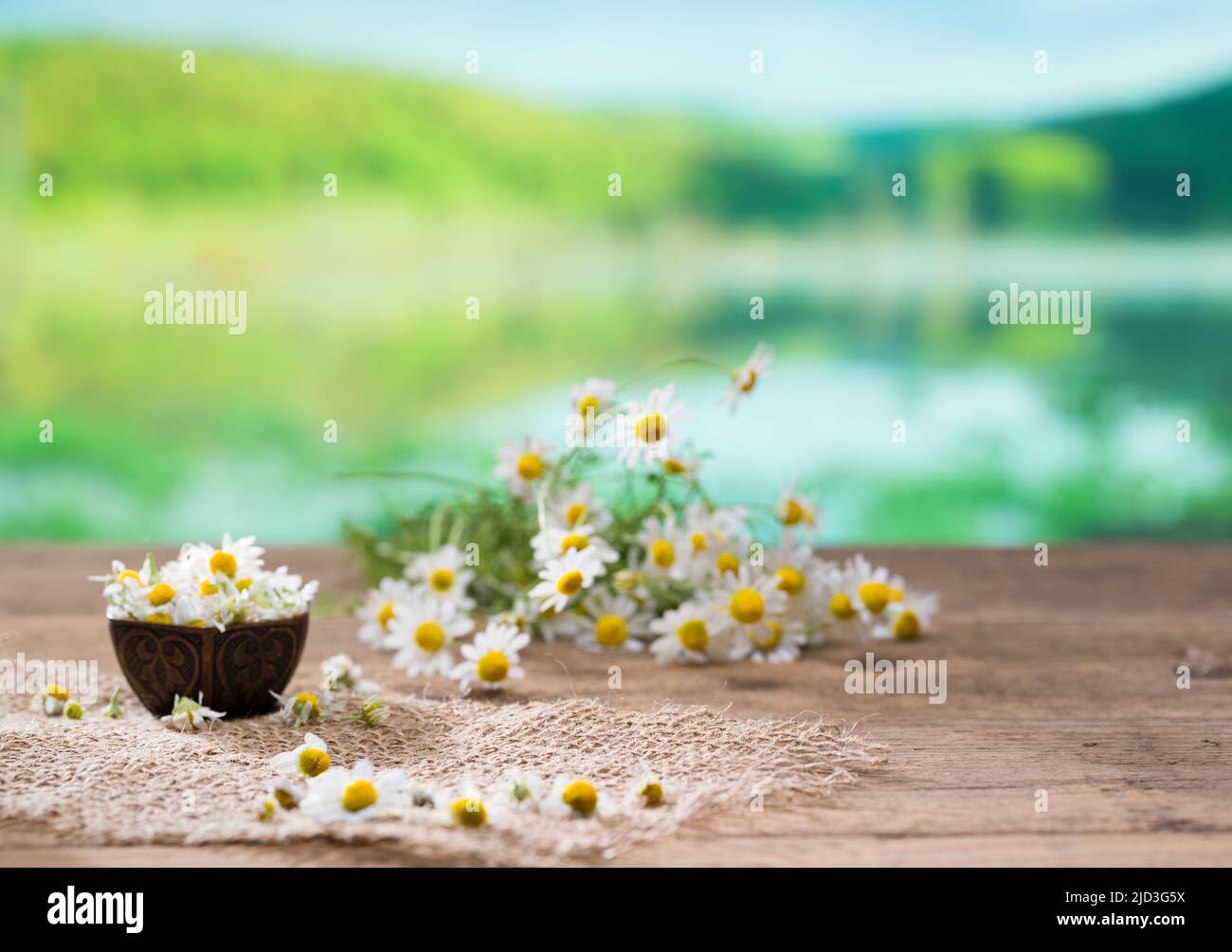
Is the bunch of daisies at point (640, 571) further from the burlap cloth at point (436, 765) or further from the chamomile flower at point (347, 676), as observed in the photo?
the burlap cloth at point (436, 765)

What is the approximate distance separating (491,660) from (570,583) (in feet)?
0.42

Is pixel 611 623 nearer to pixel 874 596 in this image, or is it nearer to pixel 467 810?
pixel 874 596

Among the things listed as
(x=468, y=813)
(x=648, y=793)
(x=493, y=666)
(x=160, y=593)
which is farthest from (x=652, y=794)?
(x=160, y=593)

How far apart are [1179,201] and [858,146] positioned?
4.64 feet

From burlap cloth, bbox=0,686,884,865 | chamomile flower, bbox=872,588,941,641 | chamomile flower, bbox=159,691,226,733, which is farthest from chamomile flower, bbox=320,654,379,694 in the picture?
chamomile flower, bbox=872,588,941,641

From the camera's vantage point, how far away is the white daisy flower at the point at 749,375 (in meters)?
1.40

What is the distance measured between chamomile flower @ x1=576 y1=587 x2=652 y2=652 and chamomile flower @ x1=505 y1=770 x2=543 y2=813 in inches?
20.6

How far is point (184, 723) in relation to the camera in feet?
3.44

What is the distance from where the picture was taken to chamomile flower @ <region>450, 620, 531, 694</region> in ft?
4.01

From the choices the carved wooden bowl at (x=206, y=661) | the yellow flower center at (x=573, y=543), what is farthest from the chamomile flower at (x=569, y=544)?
the carved wooden bowl at (x=206, y=661)

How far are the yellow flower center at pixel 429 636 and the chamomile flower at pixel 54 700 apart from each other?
34cm

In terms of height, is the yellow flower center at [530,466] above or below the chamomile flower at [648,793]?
above

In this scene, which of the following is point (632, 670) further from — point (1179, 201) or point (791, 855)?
point (1179, 201)
